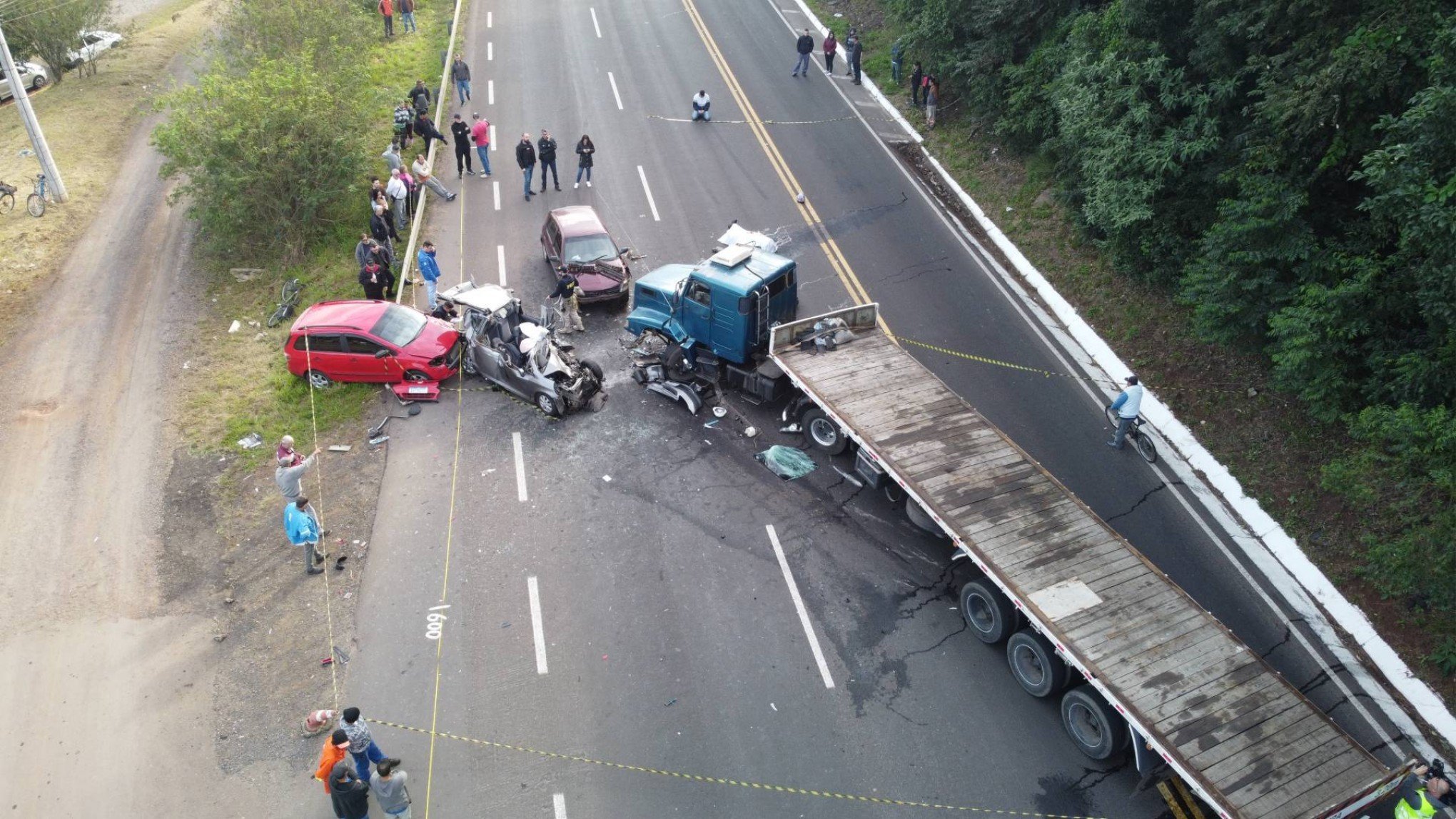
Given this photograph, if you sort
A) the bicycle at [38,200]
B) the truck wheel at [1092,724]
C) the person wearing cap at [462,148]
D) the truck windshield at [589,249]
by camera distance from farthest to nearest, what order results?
the person wearing cap at [462,148] < the bicycle at [38,200] < the truck windshield at [589,249] < the truck wheel at [1092,724]

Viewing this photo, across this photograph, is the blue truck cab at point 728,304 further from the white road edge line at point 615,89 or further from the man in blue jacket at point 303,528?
the white road edge line at point 615,89

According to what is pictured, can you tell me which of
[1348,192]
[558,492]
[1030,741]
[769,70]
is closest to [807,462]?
[558,492]

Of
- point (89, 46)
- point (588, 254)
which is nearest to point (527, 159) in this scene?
point (588, 254)

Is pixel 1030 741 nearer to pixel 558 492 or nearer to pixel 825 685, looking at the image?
pixel 825 685

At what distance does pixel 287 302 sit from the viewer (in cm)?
2047

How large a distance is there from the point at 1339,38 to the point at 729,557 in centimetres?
1259

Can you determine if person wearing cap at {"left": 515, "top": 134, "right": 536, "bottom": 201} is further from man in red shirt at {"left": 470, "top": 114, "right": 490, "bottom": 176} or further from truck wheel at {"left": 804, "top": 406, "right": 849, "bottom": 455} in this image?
truck wheel at {"left": 804, "top": 406, "right": 849, "bottom": 455}

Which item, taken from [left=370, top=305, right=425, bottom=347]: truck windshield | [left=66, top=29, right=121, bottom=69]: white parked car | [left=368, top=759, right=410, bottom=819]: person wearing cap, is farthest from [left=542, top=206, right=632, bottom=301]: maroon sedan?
[left=66, top=29, right=121, bottom=69]: white parked car

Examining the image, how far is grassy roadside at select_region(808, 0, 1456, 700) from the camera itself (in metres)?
13.6

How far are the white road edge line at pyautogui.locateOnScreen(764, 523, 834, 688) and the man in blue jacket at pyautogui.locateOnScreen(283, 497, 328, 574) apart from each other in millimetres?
A: 6711

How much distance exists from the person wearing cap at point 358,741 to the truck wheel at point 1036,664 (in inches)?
308

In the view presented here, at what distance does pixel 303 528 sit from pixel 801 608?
23.6 feet

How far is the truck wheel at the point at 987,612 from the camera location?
1230 centimetres

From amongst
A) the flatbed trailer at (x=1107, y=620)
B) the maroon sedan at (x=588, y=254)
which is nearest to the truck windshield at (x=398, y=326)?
the maroon sedan at (x=588, y=254)
